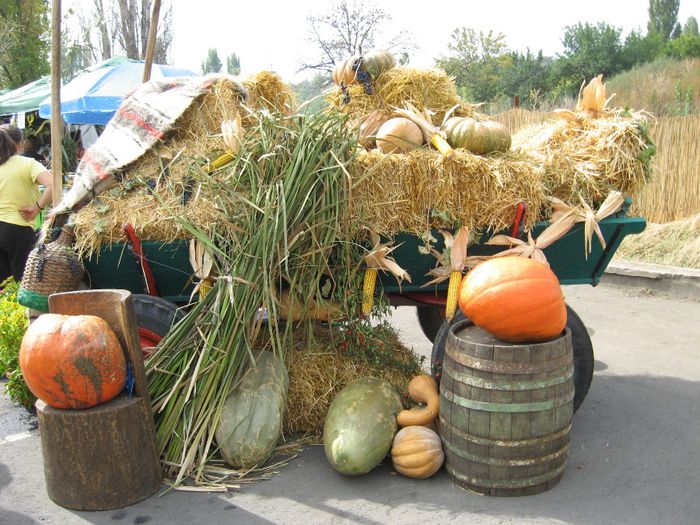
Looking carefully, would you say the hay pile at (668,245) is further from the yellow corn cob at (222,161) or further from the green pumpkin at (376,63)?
the yellow corn cob at (222,161)

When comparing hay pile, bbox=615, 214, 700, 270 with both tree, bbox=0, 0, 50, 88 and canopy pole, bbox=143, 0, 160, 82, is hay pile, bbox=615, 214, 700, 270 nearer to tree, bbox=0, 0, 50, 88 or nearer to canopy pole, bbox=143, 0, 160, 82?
canopy pole, bbox=143, 0, 160, 82

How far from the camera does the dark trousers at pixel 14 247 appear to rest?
6.15 meters

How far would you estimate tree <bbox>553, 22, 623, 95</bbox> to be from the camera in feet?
109

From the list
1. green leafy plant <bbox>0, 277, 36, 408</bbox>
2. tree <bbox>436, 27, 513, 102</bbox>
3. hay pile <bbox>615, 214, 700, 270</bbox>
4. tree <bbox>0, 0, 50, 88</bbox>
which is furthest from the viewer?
tree <bbox>436, 27, 513, 102</bbox>

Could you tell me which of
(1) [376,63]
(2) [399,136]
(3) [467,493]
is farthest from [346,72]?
(3) [467,493]

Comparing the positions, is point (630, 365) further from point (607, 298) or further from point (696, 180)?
point (696, 180)

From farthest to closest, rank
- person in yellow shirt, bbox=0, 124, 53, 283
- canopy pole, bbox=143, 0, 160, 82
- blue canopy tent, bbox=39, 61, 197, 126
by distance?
1. blue canopy tent, bbox=39, 61, 197, 126
2. person in yellow shirt, bbox=0, 124, 53, 283
3. canopy pole, bbox=143, 0, 160, 82

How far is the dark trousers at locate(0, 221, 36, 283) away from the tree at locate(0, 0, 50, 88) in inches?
594

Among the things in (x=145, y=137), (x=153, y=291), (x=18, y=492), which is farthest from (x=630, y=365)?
(x=18, y=492)

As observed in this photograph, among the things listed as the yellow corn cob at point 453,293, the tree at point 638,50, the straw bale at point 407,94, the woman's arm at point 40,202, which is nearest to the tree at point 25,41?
the woman's arm at point 40,202

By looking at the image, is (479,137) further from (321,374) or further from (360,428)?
(360,428)

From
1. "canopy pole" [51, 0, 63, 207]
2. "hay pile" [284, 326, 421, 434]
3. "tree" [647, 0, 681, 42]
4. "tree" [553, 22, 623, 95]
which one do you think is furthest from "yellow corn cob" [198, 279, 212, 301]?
"tree" [647, 0, 681, 42]

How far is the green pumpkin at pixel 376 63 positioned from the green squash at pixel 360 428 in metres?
2.58

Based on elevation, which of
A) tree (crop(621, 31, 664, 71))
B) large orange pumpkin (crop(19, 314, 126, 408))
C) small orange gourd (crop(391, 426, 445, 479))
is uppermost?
tree (crop(621, 31, 664, 71))
